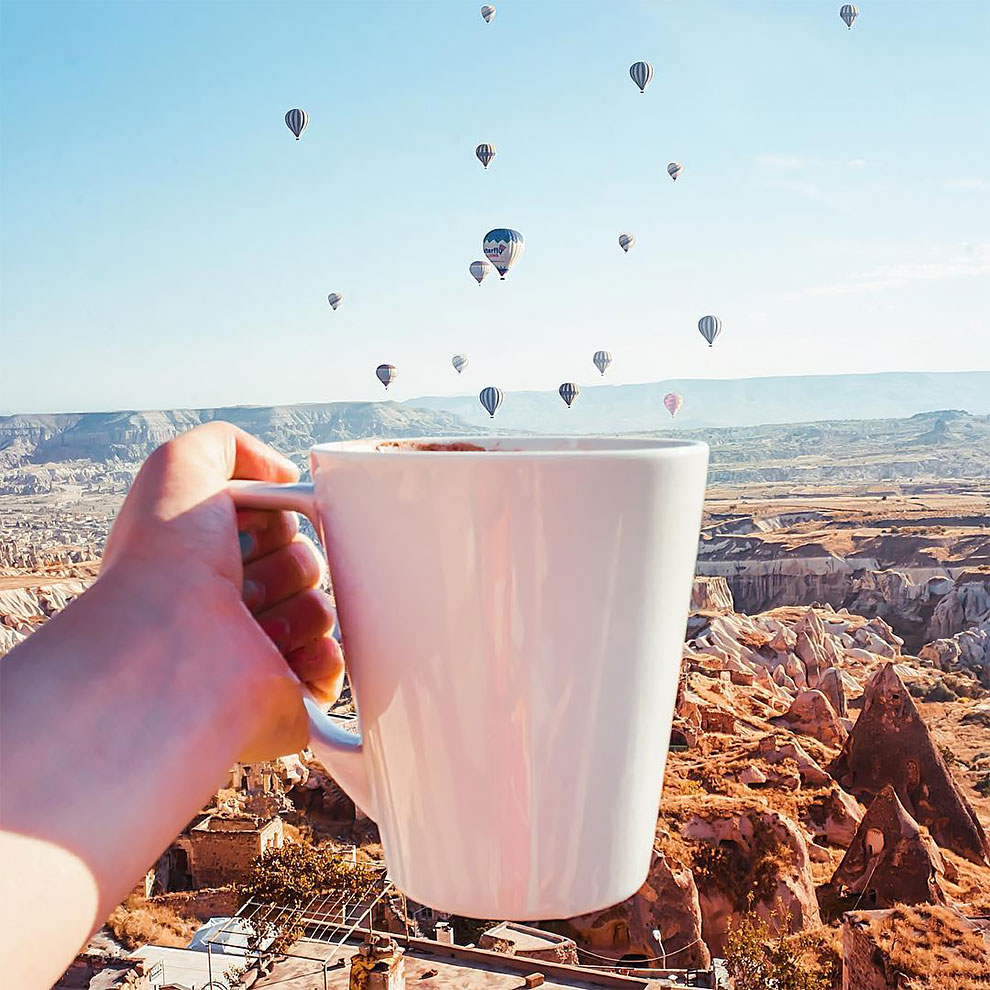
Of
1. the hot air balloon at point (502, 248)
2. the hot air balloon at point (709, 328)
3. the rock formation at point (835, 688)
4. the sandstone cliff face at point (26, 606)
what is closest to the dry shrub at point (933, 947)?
the rock formation at point (835, 688)

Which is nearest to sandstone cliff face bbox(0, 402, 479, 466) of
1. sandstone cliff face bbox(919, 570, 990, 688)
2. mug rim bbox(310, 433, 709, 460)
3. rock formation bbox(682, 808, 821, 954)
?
sandstone cliff face bbox(919, 570, 990, 688)

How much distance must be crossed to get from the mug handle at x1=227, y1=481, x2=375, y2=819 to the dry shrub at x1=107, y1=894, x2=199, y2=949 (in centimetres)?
662

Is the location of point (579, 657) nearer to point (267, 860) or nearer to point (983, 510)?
point (267, 860)

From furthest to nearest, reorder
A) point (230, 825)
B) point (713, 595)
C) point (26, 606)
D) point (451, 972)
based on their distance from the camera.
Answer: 1. point (26, 606)
2. point (713, 595)
3. point (230, 825)
4. point (451, 972)

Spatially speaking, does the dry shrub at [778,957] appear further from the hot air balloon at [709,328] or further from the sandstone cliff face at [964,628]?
the hot air balloon at [709,328]

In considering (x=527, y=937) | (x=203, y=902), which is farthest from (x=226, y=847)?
(x=527, y=937)

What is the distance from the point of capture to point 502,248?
1206 cm

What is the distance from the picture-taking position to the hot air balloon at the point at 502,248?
39.6ft

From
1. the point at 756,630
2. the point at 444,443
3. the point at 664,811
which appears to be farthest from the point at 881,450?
the point at 444,443

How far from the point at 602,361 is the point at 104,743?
1635cm

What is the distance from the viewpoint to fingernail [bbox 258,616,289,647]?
432mm

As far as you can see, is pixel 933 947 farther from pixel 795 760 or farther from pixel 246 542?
pixel 246 542

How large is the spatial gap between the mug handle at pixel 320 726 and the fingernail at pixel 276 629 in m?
0.03

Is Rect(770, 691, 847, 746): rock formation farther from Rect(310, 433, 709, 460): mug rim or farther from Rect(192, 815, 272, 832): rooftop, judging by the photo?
Rect(310, 433, 709, 460): mug rim
